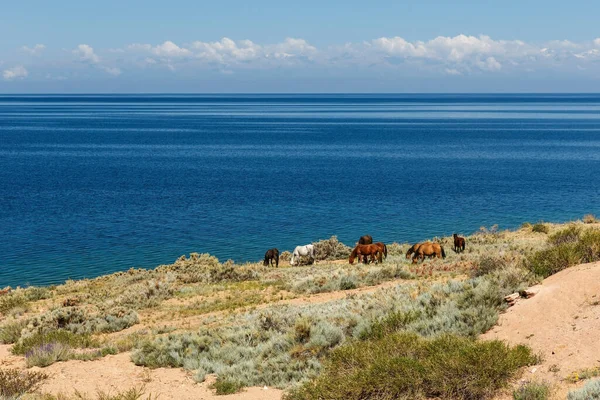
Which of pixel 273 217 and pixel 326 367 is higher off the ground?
pixel 326 367

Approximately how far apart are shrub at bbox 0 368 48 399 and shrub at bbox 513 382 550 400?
9.36 metres

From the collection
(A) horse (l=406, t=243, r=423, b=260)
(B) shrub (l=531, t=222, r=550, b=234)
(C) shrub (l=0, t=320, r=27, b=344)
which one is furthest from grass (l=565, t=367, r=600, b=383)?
(B) shrub (l=531, t=222, r=550, b=234)

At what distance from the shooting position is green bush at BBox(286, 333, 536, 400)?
9.87 metres

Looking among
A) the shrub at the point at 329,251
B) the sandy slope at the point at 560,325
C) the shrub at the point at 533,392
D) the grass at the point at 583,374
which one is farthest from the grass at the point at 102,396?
the shrub at the point at 329,251

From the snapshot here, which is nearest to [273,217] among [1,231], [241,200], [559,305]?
[241,200]

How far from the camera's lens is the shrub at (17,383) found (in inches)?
454

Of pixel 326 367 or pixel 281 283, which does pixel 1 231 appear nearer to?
pixel 281 283

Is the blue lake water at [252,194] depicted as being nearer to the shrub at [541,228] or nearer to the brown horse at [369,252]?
the shrub at [541,228]

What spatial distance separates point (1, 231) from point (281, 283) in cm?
3160

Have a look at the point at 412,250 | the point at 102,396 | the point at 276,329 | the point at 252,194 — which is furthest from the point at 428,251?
the point at 252,194

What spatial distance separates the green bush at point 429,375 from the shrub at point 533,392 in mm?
466

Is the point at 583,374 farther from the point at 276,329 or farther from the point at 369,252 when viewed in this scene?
the point at 369,252

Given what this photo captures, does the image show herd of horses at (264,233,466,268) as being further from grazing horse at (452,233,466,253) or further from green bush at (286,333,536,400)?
green bush at (286,333,536,400)

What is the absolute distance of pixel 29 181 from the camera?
233ft
